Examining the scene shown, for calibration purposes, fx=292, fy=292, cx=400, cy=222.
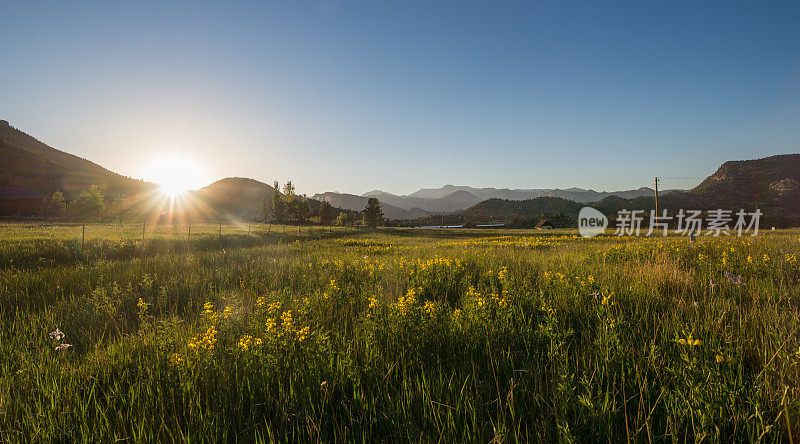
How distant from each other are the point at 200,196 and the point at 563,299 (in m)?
169

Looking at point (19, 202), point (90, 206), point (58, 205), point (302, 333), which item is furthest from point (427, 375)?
point (19, 202)

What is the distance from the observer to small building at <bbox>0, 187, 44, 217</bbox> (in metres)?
59.1

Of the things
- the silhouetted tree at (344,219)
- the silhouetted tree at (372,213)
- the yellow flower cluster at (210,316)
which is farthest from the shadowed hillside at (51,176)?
the yellow flower cluster at (210,316)

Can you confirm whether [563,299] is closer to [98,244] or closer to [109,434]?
[109,434]

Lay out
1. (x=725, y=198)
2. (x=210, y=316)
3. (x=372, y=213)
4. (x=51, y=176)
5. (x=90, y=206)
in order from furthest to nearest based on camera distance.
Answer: (x=51, y=176) → (x=725, y=198) → (x=372, y=213) → (x=90, y=206) → (x=210, y=316)

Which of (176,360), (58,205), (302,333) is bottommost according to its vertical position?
(176,360)

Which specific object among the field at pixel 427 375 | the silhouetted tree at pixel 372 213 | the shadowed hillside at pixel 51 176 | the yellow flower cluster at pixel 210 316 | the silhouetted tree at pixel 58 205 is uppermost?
the shadowed hillside at pixel 51 176

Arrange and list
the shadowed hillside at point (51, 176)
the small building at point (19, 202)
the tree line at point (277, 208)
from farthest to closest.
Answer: the shadowed hillside at point (51, 176)
the small building at point (19, 202)
the tree line at point (277, 208)

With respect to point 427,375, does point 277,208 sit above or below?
above

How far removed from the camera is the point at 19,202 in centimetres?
6494

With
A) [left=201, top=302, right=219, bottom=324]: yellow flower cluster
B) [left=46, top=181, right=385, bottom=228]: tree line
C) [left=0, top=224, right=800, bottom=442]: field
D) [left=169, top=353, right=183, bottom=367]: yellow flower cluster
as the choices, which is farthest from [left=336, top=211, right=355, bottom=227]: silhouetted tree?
[left=169, top=353, right=183, bottom=367]: yellow flower cluster

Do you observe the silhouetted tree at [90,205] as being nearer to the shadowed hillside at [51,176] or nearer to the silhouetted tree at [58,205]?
the silhouetted tree at [58,205]

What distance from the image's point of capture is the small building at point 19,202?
5912 centimetres

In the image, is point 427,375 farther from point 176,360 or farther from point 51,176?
point 51,176
